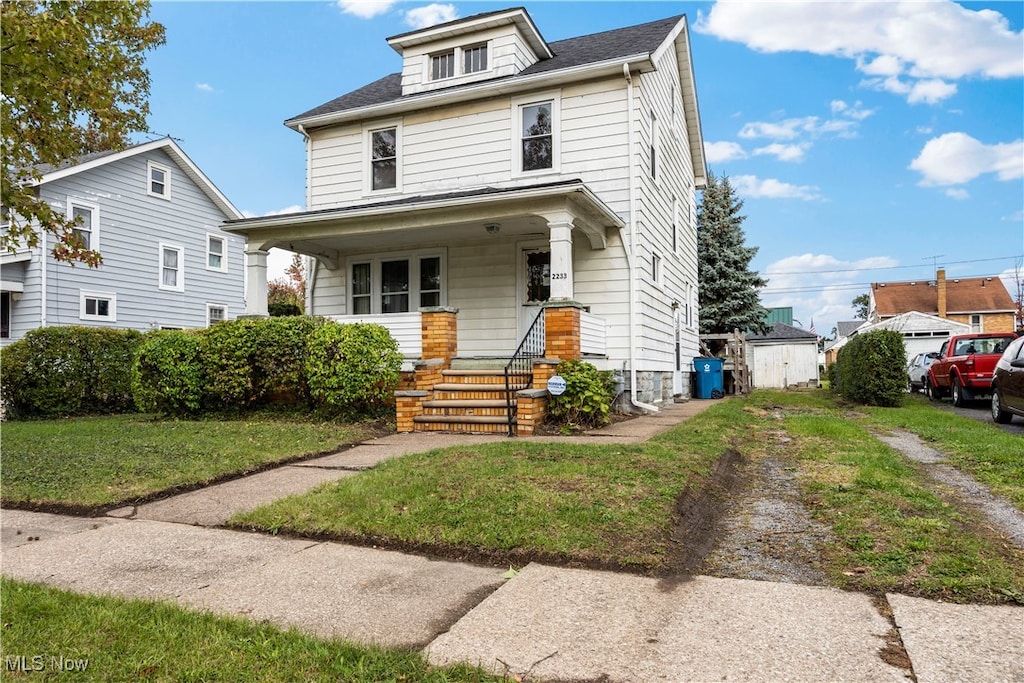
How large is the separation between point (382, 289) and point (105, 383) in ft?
18.9

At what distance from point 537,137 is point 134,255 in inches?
580

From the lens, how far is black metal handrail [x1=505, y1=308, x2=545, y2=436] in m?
8.20

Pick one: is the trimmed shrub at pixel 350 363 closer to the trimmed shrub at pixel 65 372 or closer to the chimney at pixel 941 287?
the trimmed shrub at pixel 65 372

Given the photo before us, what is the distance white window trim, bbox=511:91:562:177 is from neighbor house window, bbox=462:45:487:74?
1.69 meters

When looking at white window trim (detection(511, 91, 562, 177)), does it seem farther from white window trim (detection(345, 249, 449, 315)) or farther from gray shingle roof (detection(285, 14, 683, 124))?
white window trim (detection(345, 249, 449, 315))

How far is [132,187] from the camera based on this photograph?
1978cm

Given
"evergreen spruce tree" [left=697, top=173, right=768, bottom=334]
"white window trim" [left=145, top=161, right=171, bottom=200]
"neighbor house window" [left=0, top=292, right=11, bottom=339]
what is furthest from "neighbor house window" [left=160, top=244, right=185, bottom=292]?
"evergreen spruce tree" [left=697, top=173, right=768, bottom=334]

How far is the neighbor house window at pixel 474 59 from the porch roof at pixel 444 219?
3824 mm

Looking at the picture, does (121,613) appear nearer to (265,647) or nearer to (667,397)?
(265,647)

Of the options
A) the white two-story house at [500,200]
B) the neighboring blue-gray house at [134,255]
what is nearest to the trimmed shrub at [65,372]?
the white two-story house at [500,200]

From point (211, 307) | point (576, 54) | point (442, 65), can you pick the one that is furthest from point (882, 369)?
point (211, 307)

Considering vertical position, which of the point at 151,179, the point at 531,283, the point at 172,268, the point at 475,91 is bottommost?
the point at 531,283

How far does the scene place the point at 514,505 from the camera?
4.32 meters

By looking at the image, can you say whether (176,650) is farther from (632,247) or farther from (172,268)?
(172,268)
